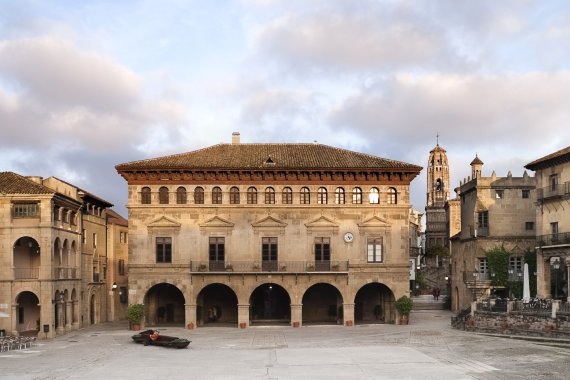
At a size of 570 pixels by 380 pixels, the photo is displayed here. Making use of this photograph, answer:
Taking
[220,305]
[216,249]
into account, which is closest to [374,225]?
[216,249]

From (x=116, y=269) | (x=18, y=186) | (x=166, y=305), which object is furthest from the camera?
(x=116, y=269)

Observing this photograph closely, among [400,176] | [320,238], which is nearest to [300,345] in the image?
[320,238]

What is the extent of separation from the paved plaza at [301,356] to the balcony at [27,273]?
16.2 feet

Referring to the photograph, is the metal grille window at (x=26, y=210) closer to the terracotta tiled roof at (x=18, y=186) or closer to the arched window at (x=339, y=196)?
the terracotta tiled roof at (x=18, y=186)

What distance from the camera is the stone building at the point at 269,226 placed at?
5603 centimetres

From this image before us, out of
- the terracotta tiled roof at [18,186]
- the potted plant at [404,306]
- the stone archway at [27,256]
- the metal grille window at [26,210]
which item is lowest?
the potted plant at [404,306]

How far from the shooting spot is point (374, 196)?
187 feet

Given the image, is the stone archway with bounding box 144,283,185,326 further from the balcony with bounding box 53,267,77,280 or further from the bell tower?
the bell tower

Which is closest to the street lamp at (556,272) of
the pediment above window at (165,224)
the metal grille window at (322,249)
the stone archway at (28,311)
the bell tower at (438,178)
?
the metal grille window at (322,249)

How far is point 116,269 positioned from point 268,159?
20021 millimetres

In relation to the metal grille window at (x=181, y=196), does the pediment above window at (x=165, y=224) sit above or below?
below

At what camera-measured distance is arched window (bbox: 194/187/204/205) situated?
56844mm

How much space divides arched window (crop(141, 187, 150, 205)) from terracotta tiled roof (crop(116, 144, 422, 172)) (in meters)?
1.70

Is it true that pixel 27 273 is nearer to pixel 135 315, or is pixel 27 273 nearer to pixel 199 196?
pixel 135 315
